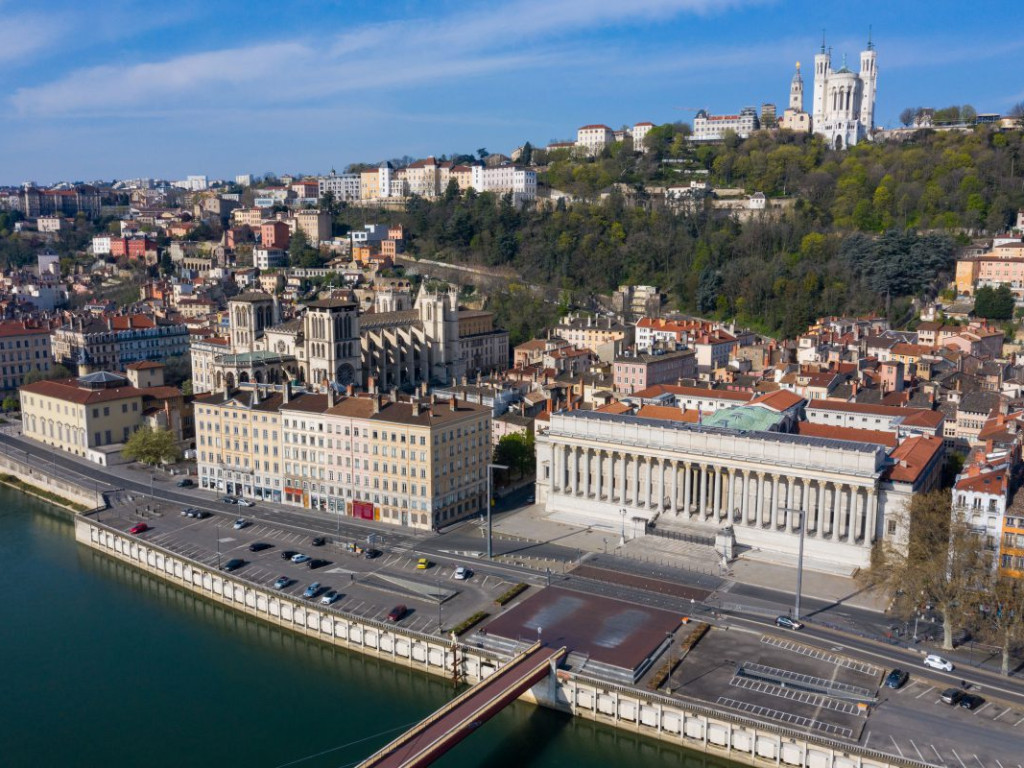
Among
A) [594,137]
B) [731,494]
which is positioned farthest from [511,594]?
[594,137]

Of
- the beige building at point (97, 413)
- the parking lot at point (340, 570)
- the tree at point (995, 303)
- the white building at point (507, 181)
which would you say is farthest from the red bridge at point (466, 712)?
the white building at point (507, 181)

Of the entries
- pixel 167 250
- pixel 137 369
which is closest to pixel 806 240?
pixel 137 369

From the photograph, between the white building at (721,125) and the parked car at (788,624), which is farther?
the white building at (721,125)

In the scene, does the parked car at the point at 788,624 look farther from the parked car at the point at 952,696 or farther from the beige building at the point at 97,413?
the beige building at the point at 97,413

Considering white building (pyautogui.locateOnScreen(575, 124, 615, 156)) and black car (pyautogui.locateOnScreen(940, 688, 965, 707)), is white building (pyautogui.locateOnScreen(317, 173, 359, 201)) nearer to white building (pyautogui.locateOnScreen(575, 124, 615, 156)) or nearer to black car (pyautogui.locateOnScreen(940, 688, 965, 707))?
white building (pyautogui.locateOnScreen(575, 124, 615, 156))

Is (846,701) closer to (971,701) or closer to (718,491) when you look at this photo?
(971,701)

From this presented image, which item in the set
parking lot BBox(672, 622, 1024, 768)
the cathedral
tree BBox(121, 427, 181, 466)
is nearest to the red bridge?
parking lot BBox(672, 622, 1024, 768)
